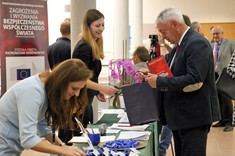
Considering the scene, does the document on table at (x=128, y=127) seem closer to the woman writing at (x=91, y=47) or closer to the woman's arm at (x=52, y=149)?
the woman writing at (x=91, y=47)

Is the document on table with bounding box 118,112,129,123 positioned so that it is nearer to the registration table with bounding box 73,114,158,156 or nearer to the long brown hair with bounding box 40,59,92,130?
the registration table with bounding box 73,114,158,156

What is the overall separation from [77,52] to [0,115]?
1.15m

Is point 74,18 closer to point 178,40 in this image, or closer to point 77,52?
point 77,52

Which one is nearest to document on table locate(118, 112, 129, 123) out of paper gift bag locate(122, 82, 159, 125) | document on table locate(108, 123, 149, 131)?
document on table locate(108, 123, 149, 131)

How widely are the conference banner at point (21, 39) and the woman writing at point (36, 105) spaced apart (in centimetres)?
236

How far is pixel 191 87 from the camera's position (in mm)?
2223

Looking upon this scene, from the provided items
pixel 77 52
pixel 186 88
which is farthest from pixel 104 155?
pixel 77 52

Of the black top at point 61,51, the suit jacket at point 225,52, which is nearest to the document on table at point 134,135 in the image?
the black top at point 61,51

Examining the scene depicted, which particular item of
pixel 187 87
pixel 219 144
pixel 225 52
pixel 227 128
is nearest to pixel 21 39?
pixel 187 87

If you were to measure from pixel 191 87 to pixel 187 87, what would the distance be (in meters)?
0.02

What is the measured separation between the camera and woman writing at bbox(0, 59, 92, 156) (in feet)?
5.41

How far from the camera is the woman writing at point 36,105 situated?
1649 millimetres

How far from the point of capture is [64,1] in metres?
12.2

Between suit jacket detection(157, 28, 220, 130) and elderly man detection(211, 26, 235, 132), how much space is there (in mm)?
3307
